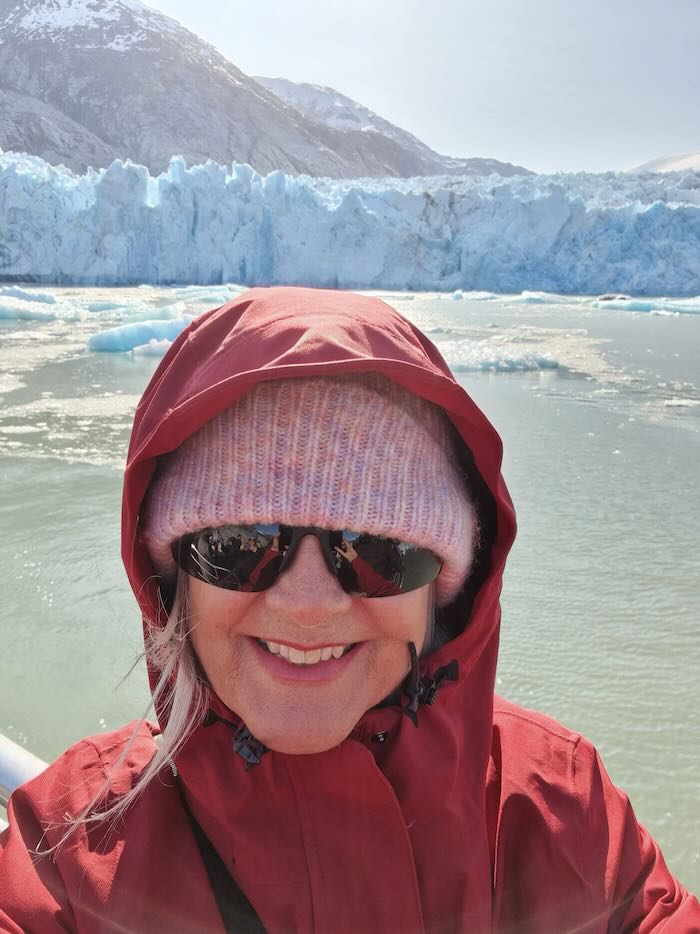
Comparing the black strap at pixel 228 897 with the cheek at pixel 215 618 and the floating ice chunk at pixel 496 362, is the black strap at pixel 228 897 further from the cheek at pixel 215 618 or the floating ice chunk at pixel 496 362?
the floating ice chunk at pixel 496 362

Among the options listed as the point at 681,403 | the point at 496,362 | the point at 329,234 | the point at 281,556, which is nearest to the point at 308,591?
the point at 281,556

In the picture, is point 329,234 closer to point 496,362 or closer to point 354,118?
point 496,362

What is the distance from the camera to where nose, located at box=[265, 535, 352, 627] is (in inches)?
21.5

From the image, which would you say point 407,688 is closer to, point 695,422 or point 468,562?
point 468,562

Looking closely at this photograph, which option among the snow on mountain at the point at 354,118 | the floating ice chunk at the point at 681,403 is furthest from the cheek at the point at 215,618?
the snow on mountain at the point at 354,118

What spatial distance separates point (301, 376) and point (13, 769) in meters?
0.47

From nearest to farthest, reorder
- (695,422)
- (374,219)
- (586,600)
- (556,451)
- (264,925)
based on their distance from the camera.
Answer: (264,925), (586,600), (556,451), (695,422), (374,219)

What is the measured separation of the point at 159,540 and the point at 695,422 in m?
4.06

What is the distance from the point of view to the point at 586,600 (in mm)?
1882

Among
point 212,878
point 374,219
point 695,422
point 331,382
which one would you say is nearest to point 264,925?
point 212,878

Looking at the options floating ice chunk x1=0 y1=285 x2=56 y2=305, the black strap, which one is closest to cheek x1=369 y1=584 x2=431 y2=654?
the black strap

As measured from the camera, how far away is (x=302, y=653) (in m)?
0.56

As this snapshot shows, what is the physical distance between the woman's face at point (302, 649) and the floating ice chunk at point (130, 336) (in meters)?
6.26

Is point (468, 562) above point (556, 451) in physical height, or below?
above
